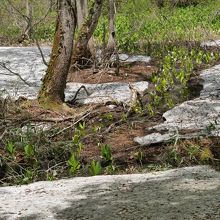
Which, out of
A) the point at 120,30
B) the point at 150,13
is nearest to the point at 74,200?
the point at 150,13

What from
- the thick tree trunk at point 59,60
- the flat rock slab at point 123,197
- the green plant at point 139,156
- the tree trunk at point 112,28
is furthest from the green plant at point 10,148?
the tree trunk at point 112,28

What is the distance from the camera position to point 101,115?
21.8 feet

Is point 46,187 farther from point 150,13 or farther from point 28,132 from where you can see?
point 150,13

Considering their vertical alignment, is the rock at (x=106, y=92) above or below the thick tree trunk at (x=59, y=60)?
below

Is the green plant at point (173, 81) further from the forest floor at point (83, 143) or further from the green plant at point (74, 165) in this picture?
the green plant at point (74, 165)

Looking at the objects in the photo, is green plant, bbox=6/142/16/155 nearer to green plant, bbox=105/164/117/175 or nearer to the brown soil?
green plant, bbox=105/164/117/175

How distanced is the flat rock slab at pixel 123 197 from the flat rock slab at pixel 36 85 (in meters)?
2.69

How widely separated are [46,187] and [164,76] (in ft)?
17.5

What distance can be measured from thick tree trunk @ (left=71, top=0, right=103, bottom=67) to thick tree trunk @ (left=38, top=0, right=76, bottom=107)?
265cm

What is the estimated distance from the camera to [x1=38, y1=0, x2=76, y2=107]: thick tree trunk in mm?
6918

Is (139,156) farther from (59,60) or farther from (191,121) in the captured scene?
(59,60)

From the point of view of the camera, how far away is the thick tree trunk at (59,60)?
A: 692cm

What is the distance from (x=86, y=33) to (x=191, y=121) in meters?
4.34

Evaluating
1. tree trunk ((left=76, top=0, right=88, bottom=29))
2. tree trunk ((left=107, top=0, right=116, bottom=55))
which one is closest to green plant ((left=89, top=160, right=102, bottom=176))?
tree trunk ((left=107, top=0, right=116, bottom=55))
